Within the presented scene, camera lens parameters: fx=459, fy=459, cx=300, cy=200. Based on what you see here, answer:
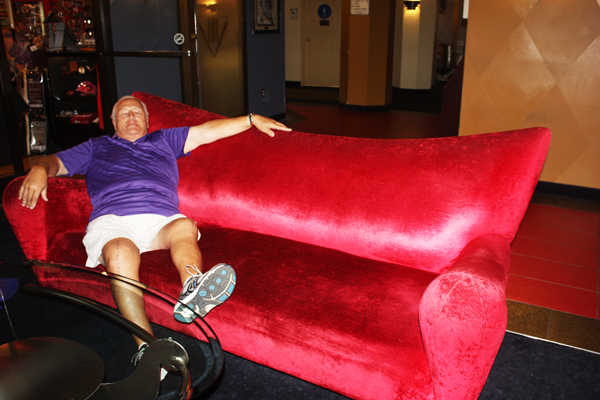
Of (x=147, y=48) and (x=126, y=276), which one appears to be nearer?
(x=126, y=276)

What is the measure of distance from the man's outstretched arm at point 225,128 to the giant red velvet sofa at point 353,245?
0.06m

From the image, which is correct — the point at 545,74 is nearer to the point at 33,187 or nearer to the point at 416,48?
the point at 33,187

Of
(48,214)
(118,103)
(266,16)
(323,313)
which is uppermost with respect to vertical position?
(266,16)

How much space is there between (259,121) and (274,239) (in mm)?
555

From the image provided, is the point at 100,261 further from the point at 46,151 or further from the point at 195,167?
the point at 46,151

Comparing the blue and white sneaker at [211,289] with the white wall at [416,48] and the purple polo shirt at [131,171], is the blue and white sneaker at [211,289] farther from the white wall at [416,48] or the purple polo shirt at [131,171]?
the white wall at [416,48]

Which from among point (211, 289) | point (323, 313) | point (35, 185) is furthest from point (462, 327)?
point (35, 185)

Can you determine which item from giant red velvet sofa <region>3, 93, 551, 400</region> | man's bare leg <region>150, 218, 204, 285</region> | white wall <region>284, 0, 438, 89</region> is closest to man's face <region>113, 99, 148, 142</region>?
giant red velvet sofa <region>3, 93, 551, 400</region>

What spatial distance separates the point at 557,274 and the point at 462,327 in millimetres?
1830

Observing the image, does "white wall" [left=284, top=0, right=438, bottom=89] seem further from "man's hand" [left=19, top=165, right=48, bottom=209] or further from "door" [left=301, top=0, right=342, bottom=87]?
"man's hand" [left=19, top=165, right=48, bottom=209]

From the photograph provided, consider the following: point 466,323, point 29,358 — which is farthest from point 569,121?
point 29,358

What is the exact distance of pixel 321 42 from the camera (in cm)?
1137

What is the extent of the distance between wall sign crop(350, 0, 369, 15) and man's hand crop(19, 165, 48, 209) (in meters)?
6.98

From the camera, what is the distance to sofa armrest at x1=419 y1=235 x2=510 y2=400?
1156mm
